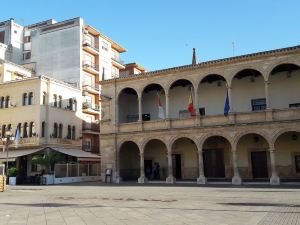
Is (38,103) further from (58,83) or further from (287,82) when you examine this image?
(287,82)

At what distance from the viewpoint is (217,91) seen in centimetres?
3066

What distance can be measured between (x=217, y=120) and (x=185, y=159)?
614 cm

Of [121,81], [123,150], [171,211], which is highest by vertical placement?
[121,81]

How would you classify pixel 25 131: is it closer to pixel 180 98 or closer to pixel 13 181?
pixel 13 181

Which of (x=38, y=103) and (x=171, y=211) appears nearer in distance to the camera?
(x=171, y=211)

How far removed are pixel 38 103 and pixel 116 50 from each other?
21398 millimetres

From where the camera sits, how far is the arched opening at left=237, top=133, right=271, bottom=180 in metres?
28.1

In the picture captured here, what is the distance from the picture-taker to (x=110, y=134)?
31891 millimetres

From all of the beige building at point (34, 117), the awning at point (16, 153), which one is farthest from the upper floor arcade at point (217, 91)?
the awning at point (16, 153)

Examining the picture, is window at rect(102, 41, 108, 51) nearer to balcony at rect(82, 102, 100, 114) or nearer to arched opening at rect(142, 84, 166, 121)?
balcony at rect(82, 102, 100, 114)

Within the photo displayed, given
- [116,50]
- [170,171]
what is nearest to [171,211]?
[170,171]

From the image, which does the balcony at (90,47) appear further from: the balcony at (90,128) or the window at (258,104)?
the window at (258,104)

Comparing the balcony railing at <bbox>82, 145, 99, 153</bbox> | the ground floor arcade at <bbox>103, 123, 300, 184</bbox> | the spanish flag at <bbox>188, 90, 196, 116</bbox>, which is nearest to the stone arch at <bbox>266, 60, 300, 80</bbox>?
the ground floor arcade at <bbox>103, 123, 300, 184</bbox>

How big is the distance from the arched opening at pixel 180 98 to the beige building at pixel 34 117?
1082cm
